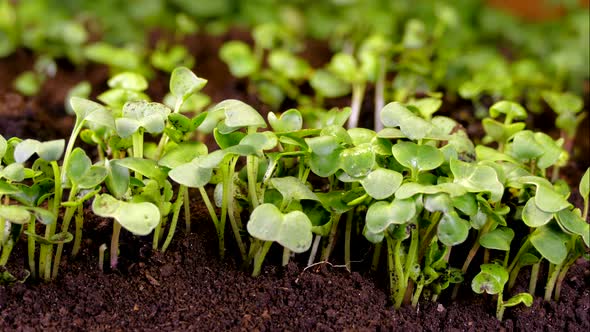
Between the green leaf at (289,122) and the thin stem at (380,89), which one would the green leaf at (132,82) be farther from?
the thin stem at (380,89)

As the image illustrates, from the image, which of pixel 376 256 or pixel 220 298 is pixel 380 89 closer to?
pixel 376 256

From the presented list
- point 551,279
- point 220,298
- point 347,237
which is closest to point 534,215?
point 551,279

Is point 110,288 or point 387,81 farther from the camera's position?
point 387,81

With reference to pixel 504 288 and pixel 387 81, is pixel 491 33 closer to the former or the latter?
pixel 387 81

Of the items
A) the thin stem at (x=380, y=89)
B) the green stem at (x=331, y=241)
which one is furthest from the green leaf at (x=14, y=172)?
the thin stem at (x=380, y=89)

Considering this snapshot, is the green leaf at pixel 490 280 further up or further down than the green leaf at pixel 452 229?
further down

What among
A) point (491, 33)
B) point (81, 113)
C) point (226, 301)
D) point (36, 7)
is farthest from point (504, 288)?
point (36, 7)
